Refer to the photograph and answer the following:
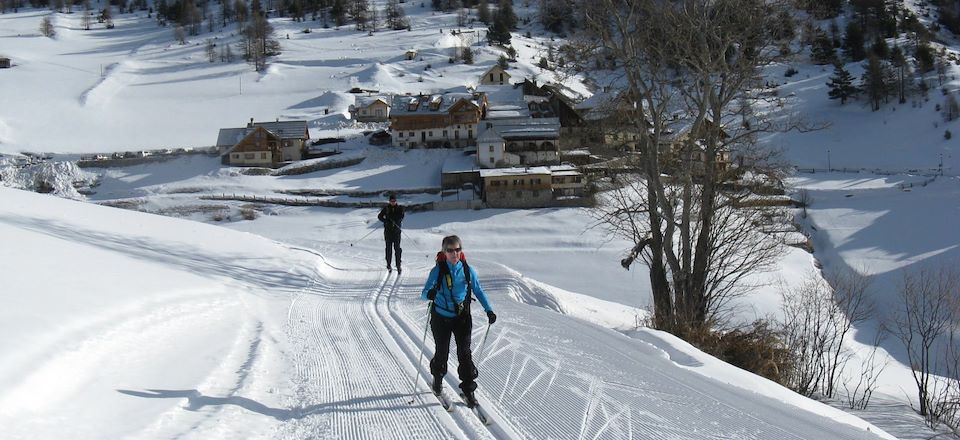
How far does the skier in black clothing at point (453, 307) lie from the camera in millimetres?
5816

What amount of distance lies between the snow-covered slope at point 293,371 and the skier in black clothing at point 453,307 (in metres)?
0.30

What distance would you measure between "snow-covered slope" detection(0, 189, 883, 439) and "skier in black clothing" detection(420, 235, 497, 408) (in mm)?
305

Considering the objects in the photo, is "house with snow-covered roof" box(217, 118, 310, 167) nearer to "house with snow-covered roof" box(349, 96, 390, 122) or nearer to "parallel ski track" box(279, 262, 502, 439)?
"house with snow-covered roof" box(349, 96, 390, 122)

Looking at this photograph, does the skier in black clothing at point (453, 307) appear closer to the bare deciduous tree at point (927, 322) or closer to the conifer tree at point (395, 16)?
the bare deciduous tree at point (927, 322)

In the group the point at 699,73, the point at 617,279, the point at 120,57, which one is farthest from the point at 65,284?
the point at 120,57

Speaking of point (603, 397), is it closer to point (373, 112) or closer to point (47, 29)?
point (373, 112)

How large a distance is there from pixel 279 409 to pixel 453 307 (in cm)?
172

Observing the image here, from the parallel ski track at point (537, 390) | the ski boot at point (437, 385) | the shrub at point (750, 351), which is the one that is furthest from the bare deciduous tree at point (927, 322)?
the ski boot at point (437, 385)

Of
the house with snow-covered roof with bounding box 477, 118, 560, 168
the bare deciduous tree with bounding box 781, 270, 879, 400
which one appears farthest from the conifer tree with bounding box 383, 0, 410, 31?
the bare deciduous tree with bounding box 781, 270, 879, 400

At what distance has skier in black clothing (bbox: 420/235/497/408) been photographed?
229 inches

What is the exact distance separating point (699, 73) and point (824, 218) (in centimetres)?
3203

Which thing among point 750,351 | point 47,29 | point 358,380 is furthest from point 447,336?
point 47,29

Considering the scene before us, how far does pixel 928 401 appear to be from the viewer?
10.2 metres

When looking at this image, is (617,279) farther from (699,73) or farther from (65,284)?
(65,284)
